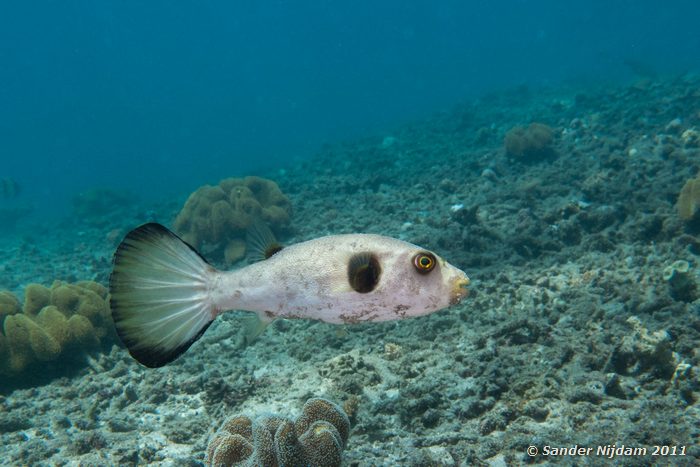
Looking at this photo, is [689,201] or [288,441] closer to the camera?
[288,441]

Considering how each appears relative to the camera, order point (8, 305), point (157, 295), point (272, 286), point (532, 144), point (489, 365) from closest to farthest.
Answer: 1. point (272, 286)
2. point (157, 295)
3. point (489, 365)
4. point (8, 305)
5. point (532, 144)

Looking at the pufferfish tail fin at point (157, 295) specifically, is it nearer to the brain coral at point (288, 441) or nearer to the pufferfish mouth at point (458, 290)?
the pufferfish mouth at point (458, 290)

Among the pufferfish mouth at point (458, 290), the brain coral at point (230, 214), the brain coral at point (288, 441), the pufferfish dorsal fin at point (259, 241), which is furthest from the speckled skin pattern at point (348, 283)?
the brain coral at point (230, 214)

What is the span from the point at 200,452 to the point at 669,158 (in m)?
12.4

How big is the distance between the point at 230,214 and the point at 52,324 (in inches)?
209

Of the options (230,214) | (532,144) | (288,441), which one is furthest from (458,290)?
(532,144)

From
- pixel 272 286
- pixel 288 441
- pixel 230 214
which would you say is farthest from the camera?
pixel 230 214

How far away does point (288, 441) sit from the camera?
299cm

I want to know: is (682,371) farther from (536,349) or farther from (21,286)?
(21,286)

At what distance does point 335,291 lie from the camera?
184cm

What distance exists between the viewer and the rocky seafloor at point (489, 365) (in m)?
4.01

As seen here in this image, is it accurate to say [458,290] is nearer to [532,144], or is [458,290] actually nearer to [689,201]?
[689,201]

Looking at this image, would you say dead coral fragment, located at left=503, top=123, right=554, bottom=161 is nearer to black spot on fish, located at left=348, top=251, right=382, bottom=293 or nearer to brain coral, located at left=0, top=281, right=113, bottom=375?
brain coral, located at left=0, top=281, right=113, bottom=375

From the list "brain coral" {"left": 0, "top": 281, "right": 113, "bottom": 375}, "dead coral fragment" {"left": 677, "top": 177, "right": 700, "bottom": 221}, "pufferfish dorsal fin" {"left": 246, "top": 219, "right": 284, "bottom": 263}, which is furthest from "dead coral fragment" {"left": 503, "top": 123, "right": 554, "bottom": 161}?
"pufferfish dorsal fin" {"left": 246, "top": 219, "right": 284, "bottom": 263}
